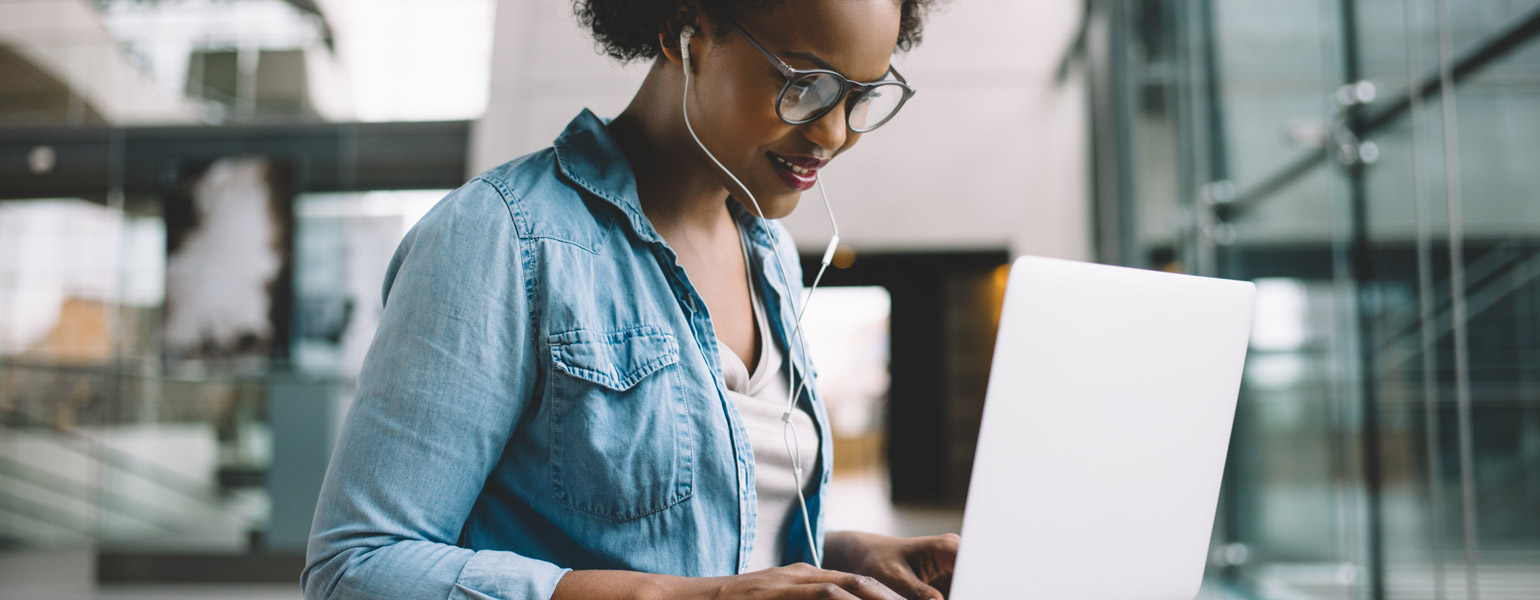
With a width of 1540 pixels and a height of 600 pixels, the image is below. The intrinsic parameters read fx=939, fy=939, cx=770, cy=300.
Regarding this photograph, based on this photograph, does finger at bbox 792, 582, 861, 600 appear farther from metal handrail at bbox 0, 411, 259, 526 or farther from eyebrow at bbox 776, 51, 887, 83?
metal handrail at bbox 0, 411, 259, 526

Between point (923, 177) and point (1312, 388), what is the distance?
229cm

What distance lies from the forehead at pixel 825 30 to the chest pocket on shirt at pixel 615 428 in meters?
0.28

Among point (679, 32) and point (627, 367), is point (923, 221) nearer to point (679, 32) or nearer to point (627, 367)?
point (679, 32)

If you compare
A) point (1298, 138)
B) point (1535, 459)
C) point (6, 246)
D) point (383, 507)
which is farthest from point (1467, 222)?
point (6, 246)

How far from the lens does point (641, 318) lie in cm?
83

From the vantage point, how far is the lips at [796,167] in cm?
88

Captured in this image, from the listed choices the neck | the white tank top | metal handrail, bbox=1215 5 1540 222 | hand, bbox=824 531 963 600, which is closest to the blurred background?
metal handrail, bbox=1215 5 1540 222

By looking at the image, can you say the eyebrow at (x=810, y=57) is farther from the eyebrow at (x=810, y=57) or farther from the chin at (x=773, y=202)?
the chin at (x=773, y=202)

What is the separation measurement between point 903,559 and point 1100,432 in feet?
1.03

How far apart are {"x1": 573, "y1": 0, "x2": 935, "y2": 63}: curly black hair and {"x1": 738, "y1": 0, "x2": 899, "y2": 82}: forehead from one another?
0.6 inches

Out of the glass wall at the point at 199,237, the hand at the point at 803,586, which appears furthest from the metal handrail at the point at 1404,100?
the glass wall at the point at 199,237

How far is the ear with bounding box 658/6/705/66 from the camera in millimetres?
871

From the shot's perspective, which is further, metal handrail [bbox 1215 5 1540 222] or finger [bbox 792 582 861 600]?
metal handrail [bbox 1215 5 1540 222]

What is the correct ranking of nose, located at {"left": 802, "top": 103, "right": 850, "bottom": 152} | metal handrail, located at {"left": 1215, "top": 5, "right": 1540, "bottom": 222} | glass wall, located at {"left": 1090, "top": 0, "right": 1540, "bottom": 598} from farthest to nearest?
glass wall, located at {"left": 1090, "top": 0, "right": 1540, "bottom": 598}, metal handrail, located at {"left": 1215, "top": 5, "right": 1540, "bottom": 222}, nose, located at {"left": 802, "top": 103, "right": 850, "bottom": 152}
